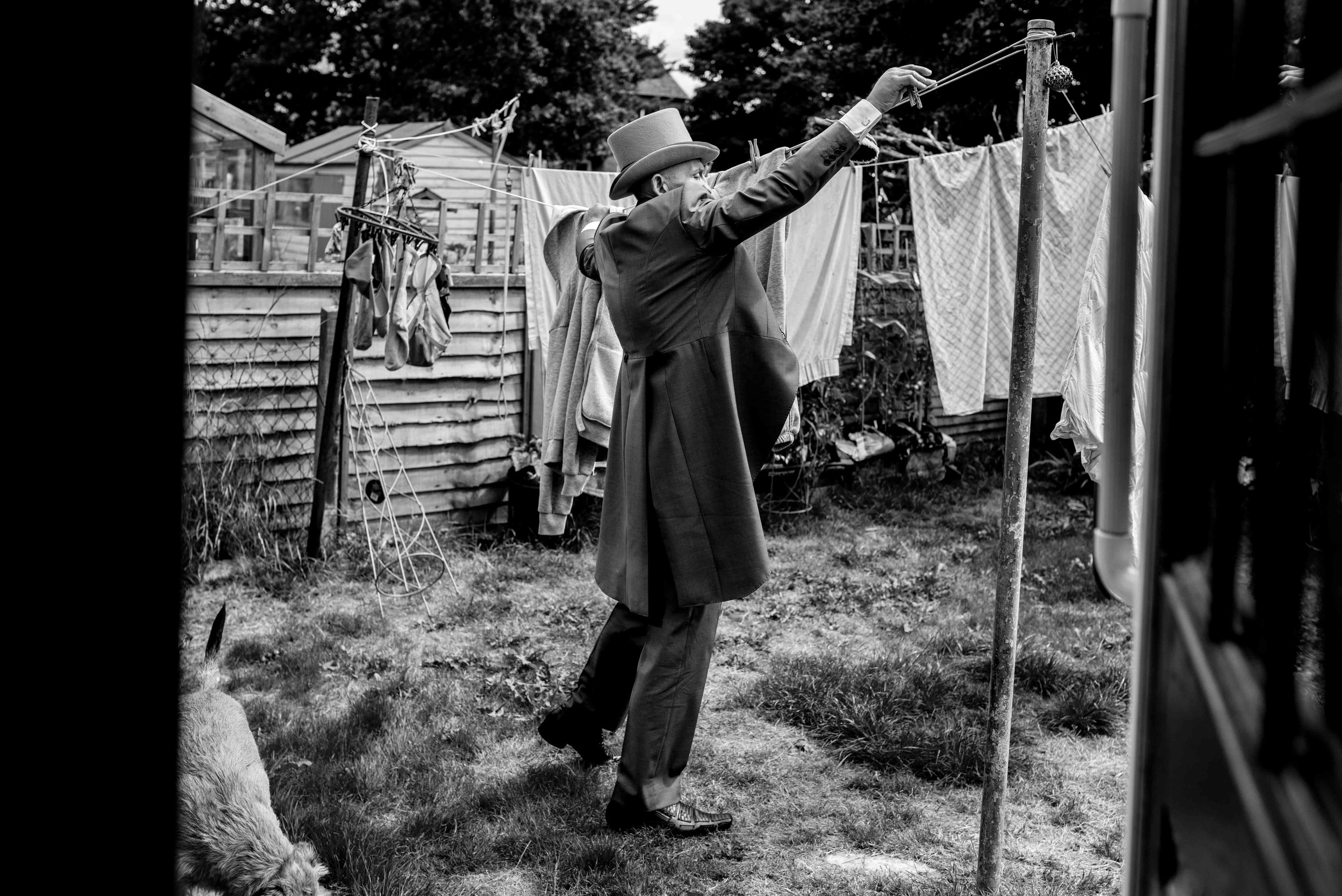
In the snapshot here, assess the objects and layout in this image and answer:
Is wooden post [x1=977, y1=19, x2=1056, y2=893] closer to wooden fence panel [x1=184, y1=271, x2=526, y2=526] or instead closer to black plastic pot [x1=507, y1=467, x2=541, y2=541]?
wooden fence panel [x1=184, y1=271, x2=526, y2=526]

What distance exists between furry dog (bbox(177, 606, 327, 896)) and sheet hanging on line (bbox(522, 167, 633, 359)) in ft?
13.0

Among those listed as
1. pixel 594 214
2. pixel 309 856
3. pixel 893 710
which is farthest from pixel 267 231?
pixel 309 856

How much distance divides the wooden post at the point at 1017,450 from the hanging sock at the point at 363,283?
11.3ft

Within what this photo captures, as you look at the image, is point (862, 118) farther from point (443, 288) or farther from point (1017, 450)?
point (443, 288)

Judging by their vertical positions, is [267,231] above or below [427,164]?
below

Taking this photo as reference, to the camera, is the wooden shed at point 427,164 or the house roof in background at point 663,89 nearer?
the wooden shed at point 427,164

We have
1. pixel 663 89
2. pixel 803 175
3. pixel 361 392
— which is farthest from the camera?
pixel 663 89

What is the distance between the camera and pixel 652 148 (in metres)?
3.66

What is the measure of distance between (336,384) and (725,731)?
8.98 ft

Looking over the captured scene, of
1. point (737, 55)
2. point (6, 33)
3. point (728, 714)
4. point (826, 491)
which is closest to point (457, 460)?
point (826, 491)

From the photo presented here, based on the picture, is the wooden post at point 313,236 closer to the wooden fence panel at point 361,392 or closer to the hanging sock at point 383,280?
the wooden fence panel at point 361,392

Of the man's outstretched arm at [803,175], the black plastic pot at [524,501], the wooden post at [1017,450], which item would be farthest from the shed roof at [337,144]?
the wooden post at [1017,450]

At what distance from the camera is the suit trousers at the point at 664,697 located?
345cm

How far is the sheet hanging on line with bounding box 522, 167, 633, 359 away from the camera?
666 cm
